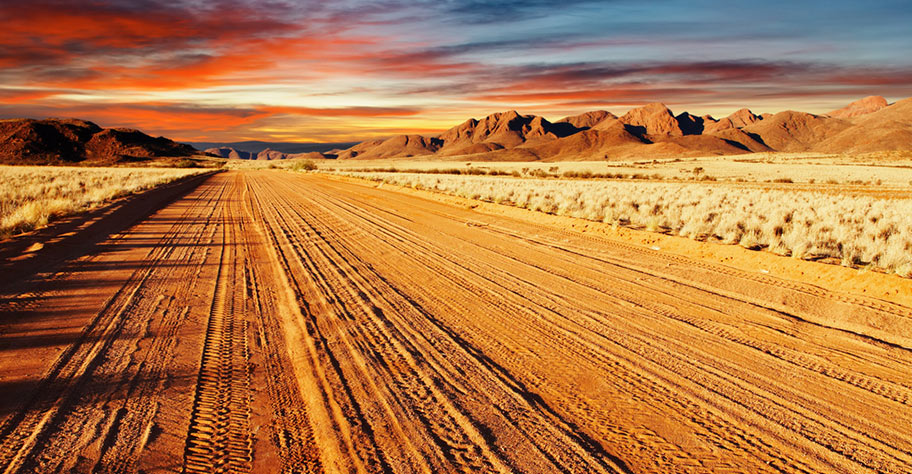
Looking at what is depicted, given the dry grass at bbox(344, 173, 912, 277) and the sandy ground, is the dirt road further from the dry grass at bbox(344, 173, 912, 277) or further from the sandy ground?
the sandy ground

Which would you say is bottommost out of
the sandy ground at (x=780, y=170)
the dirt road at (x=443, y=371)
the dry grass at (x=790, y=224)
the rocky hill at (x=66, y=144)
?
the dirt road at (x=443, y=371)

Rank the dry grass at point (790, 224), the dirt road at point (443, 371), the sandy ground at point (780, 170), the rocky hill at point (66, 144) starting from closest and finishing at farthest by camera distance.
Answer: the dirt road at point (443, 371) → the dry grass at point (790, 224) → the sandy ground at point (780, 170) → the rocky hill at point (66, 144)

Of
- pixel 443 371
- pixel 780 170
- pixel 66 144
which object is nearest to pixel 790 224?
pixel 443 371

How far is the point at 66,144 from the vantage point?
12525 cm

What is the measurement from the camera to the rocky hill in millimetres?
109312

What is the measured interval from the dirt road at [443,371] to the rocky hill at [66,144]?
123 m

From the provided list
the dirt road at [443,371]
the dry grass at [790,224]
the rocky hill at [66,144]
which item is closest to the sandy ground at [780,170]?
the dry grass at [790,224]

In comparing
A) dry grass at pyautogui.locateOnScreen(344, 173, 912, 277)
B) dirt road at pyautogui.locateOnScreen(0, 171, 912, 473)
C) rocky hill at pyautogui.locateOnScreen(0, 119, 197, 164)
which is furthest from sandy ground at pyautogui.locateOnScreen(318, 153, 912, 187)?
rocky hill at pyautogui.locateOnScreen(0, 119, 197, 164)

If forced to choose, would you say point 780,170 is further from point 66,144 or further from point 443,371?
point 66,144

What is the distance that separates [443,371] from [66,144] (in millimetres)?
163155

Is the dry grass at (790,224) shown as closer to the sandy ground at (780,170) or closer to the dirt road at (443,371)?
the dirt road at (443,371)

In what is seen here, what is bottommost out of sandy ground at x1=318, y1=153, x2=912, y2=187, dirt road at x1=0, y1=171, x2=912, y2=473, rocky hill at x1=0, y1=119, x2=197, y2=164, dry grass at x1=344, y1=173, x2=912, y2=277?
dirt road at x1=0, y1=171, x2=912, y2=473

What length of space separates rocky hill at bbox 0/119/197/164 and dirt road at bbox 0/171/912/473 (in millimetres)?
123419

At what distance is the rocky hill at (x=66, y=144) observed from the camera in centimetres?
10931
